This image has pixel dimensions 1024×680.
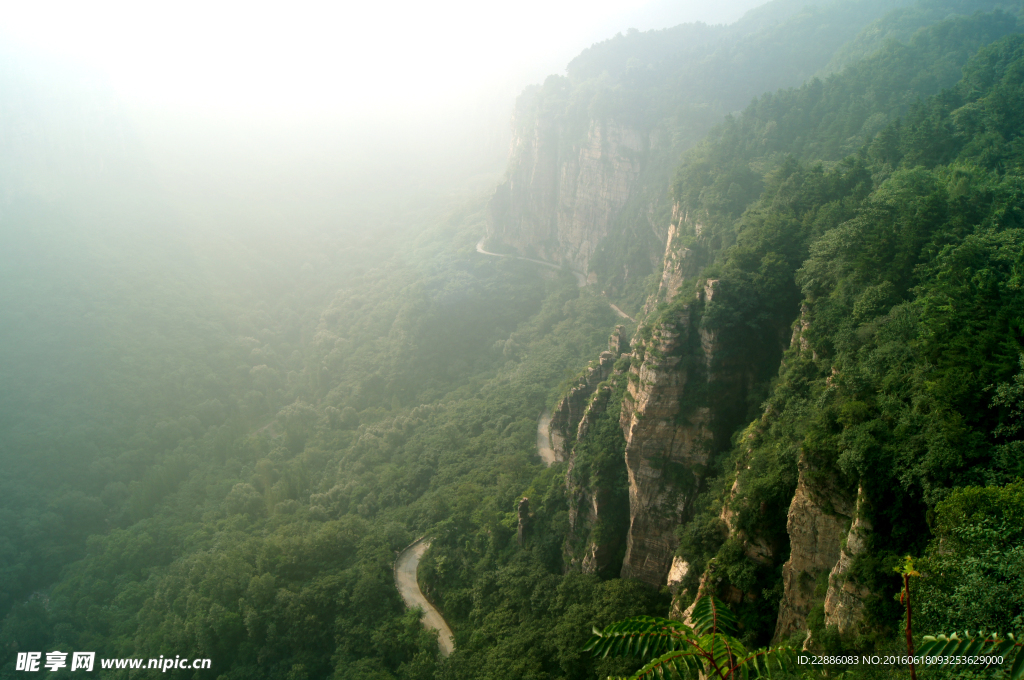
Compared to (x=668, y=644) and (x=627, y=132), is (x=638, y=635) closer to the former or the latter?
(x=668, y=644)

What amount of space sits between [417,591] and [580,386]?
2278 centimetres

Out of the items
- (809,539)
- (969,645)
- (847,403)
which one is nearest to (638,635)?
(969,645)

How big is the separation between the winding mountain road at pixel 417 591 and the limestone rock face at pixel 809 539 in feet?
90.0

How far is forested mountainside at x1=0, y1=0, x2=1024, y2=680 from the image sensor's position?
67.9 feet

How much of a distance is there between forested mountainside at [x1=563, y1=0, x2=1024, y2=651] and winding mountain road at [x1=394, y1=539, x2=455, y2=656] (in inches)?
490

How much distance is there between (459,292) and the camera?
109 metres

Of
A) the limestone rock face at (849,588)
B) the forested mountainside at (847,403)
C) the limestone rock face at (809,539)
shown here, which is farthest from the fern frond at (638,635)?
the limestone rock face at (809,539)

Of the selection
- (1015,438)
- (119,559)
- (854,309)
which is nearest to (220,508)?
(119,559)

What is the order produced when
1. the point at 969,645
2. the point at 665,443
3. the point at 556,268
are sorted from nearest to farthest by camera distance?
the point at 969,645 → the point at 665,443 → the point at 556,268

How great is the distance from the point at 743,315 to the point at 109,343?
3925 inches

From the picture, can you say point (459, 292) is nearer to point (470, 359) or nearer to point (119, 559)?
point (470, 359)

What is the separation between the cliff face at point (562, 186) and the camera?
107 meters

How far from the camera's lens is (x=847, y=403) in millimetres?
21641

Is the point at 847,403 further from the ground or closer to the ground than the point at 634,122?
closer to the ground
